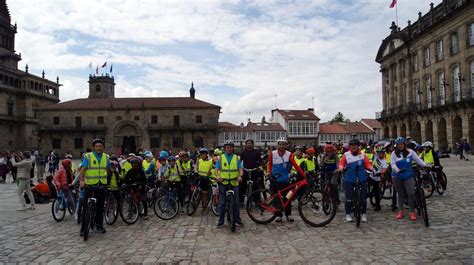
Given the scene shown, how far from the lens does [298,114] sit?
68.4 metres

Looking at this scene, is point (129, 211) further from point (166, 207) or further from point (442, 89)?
point (442, 89)

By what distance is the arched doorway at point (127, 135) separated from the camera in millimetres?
54312

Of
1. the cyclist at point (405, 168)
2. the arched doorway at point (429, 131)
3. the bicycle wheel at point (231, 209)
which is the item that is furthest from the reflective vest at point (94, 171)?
the arched doorway at point (429, 131)

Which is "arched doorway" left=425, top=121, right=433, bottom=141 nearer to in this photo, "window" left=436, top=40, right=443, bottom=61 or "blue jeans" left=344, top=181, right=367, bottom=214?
"window" left=436, top=40, right=443, bottom=61

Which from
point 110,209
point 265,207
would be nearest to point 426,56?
point 265,207

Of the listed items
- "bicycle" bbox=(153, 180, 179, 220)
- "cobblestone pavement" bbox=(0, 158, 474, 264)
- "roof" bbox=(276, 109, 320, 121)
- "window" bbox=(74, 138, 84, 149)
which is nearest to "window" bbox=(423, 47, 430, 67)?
"roof" bbox=(276, 109, 320, 121)

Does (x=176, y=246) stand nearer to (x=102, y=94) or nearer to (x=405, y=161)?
(x=405, y=161)

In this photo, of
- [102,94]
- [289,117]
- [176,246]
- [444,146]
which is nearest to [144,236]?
[176,246]

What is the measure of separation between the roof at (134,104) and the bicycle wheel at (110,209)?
45.2 m

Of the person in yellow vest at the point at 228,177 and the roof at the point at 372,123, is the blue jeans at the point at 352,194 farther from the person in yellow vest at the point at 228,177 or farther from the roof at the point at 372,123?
the roof at the point at 372,123

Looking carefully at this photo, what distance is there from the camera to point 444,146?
38.6 meters

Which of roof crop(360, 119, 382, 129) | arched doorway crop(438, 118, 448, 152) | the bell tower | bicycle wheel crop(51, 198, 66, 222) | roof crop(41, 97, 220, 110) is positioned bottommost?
bicycle wheel crop(51, 198, 66, 222)

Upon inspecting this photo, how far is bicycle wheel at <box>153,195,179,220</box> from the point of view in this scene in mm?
9180

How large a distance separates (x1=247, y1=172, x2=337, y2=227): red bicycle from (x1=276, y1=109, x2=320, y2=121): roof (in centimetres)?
5829
